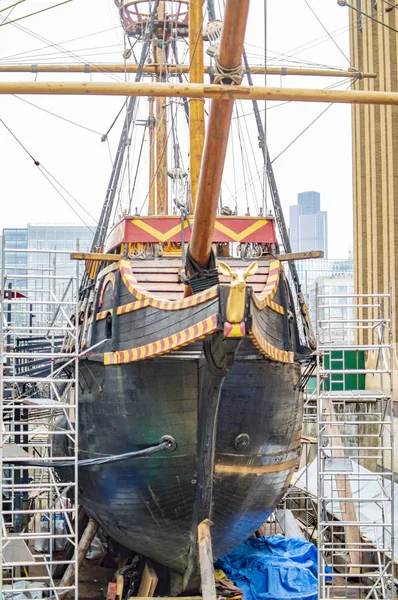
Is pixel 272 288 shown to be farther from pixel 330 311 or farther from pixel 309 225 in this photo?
pixel 309 225

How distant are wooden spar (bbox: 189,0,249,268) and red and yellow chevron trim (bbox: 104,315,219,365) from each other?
2.77 ft

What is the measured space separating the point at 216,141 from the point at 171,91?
607 millimetres

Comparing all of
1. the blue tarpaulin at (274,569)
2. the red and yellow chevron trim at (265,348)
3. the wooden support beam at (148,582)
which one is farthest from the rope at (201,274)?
the blue tarpaulin at (274,569)

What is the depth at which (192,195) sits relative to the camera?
13.2 m

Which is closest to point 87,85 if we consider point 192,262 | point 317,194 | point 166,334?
point 192,262

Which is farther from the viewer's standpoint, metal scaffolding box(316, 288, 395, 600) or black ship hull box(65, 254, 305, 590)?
metal scaffolding box(316, 288, 395, 600)

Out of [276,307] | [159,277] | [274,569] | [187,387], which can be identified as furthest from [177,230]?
[274,569]

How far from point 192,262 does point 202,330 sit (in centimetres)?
96

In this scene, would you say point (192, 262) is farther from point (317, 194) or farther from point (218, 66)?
point (317, 194)

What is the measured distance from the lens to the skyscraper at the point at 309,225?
151250mm

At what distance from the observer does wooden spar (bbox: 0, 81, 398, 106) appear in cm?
796

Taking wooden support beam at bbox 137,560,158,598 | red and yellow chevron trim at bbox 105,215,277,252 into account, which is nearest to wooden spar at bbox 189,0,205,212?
red and yellow chevron trim at bbox 105,215,277,252

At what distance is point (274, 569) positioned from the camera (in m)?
13.2

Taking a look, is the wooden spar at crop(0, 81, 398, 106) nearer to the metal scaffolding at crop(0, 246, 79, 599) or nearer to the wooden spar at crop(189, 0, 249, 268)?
the wooden spar at crop(189, 0, 249, 268)
